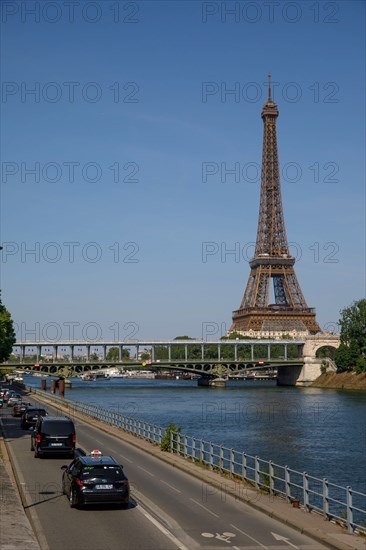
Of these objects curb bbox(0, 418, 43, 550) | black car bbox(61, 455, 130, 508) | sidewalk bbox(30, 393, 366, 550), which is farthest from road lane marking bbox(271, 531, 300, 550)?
curb bbox(0, 418, 43, 550)

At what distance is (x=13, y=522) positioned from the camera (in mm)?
22031

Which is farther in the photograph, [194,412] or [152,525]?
[194,412]

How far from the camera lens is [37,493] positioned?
1116 inches

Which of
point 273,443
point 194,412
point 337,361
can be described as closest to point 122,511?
point 273,443

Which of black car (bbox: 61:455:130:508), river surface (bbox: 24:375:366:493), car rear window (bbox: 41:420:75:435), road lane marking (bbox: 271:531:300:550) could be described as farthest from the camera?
river surface (bbox: 24:375:366:493)

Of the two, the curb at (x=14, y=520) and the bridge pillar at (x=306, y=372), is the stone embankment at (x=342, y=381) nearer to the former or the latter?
the bridge pillar at (x=306, y=372)

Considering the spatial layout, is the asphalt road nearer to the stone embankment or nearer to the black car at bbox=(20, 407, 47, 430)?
the black car at bbox=(20, 407, 47, 430)

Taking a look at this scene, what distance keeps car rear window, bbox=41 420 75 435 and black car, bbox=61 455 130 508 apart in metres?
13.7

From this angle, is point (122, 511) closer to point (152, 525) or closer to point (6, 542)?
point (152, 525)

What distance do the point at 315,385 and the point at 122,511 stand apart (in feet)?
497

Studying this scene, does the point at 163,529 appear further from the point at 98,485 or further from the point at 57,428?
the point at 57,428

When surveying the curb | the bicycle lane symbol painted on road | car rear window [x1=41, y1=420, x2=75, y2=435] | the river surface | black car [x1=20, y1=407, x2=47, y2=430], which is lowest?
the river surface

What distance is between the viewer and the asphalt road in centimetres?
2080

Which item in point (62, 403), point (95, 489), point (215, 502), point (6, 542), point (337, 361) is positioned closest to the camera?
point (6, 542)
